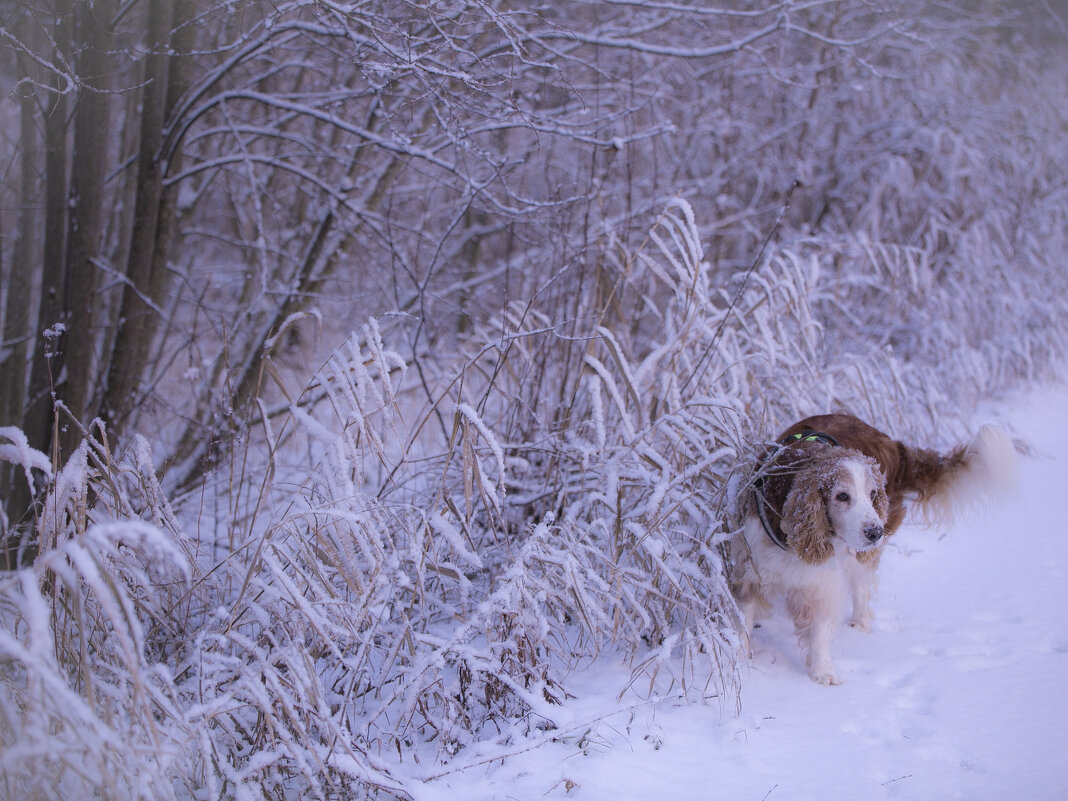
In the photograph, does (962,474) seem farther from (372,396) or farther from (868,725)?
(372,396)

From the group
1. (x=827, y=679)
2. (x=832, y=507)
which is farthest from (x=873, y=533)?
(x=827, y=679)

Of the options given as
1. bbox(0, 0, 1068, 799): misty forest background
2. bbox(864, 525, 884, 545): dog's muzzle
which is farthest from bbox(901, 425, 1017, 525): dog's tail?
bbox(864, 525, 884, 545): dog's muzzle

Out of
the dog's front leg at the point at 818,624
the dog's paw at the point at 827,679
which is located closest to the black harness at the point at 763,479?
the dog's front leg at the point at 818,624

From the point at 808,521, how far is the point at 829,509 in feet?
0.28

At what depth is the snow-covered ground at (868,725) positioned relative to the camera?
2061 mm

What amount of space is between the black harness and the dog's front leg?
0.63 ft

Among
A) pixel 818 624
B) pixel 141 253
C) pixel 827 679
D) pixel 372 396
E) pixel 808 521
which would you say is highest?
pixel 141 253

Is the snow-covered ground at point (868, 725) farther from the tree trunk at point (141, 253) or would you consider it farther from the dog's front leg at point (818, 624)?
the tree trunk at point (141, 253)

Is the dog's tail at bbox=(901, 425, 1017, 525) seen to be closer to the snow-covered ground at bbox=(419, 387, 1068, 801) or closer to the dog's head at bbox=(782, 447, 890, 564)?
the snow-covered ground at bbox=(419, 387, 1068, 801)

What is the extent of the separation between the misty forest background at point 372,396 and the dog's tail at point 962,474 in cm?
60

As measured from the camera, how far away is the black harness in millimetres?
2695

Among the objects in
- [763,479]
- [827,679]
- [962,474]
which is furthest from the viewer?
[962,474]

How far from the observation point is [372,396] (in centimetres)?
254

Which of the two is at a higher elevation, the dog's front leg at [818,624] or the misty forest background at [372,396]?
the misty forest background at [372,396]
